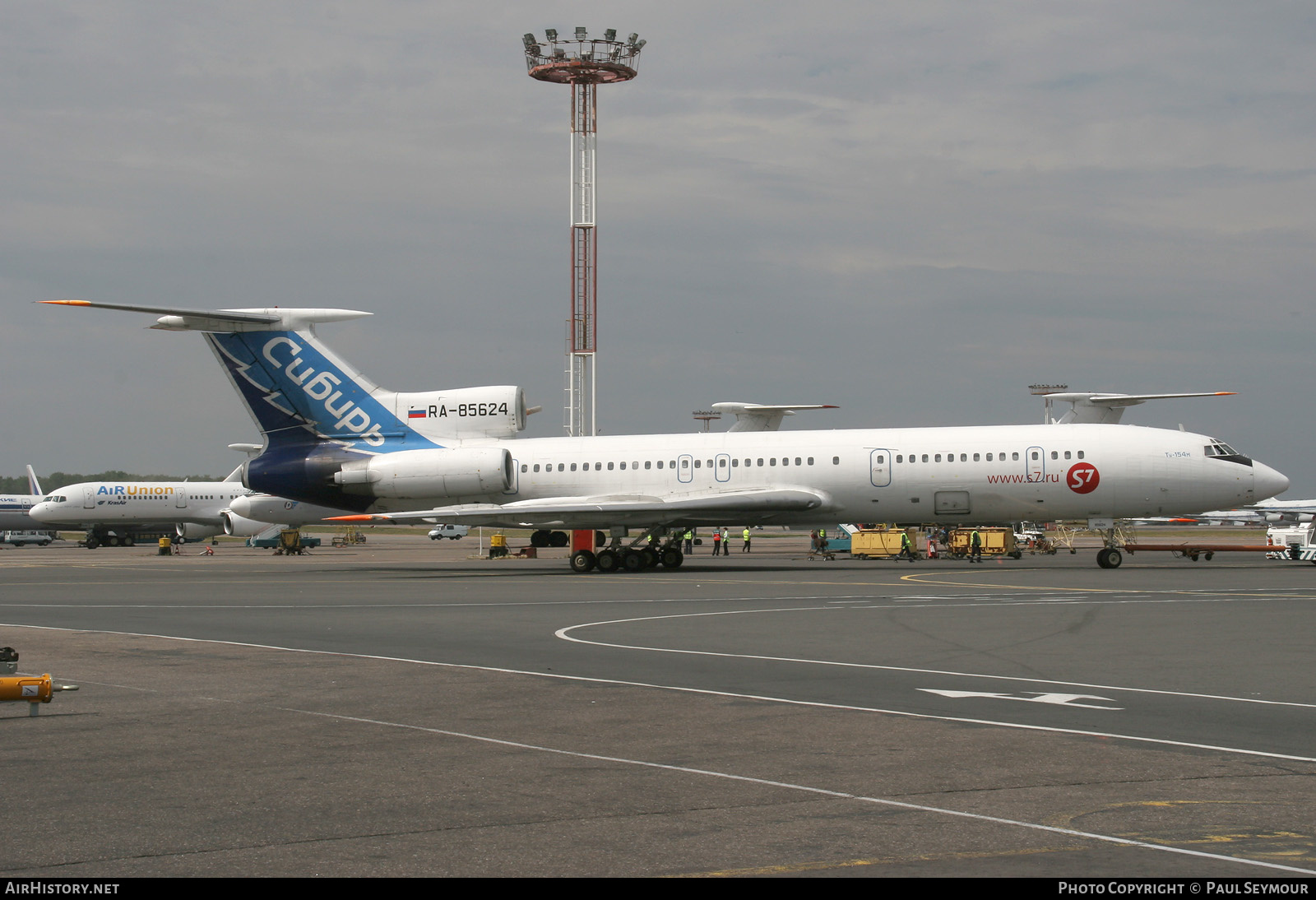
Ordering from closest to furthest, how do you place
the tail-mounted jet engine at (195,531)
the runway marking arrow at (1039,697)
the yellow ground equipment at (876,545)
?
the runway marking arrow at (1039,697), the yellow ground equipment at (876,545), the tail-mounted jet engine at (195,531)

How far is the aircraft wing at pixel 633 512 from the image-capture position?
34656 millimetres

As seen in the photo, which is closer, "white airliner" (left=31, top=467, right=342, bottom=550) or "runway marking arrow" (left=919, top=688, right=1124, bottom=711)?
"runway marking arrow" (left=919, top=688, right=1124, bottom=711)

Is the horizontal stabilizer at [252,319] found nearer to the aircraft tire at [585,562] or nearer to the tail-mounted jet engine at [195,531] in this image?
the aircraft tire at [585,562]

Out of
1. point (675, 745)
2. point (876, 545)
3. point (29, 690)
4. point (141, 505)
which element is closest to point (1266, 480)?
point (876, 545)

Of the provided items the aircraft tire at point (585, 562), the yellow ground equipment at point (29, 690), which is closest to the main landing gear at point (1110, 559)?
the aircraft tire at point (585, 562)

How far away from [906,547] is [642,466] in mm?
14619

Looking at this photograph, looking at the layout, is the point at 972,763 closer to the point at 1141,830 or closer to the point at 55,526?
the point at 1141,830

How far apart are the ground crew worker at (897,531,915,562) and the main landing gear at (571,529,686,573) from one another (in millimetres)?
12209

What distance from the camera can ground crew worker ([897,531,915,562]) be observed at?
4647cm

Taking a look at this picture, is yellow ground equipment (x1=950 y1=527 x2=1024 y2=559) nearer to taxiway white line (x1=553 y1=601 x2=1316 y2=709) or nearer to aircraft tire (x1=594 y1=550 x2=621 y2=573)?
aircraft tire (x1=594 y1=550 x2=621 y2=573)

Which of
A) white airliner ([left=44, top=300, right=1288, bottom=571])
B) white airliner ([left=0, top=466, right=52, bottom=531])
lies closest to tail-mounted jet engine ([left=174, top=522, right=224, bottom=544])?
white airliner ([left=0, top=466, right=52, bottom=531])

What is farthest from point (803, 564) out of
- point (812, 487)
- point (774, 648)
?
point (774, 648)

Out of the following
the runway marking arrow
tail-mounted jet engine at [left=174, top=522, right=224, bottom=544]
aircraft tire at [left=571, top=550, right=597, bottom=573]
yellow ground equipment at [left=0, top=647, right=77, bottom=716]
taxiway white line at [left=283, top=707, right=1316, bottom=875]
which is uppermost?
yellow ground equipment at [left=0, top=647, right=77, bottom=716]
